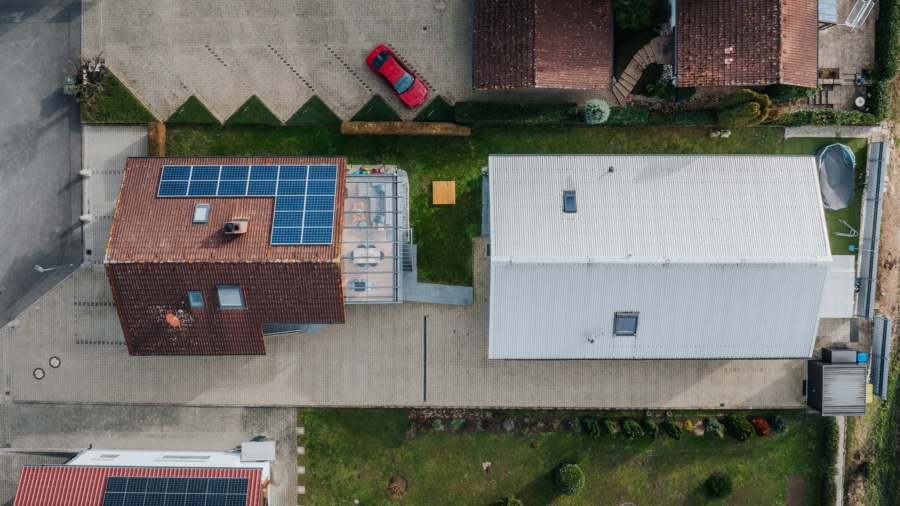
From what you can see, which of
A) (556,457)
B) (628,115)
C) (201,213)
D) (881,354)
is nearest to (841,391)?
(881,354)

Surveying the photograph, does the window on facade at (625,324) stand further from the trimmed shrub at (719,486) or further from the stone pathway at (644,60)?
the stone pathway at (644,60)

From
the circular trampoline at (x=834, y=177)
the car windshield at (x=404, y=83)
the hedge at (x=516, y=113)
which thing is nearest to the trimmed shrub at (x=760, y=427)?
the circular trampoline at (x=834, y=177)

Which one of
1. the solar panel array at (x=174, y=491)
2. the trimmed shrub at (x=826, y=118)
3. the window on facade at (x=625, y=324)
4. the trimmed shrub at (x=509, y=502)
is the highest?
the trimmed shrub at (x=826, y=118)

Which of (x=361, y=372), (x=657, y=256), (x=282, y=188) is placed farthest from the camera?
(x=361, y=372)

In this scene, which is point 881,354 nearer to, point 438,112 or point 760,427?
point 760,427

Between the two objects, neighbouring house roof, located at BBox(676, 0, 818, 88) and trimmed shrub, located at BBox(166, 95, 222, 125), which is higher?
neighbouring house roof, located at BBox(676, 0, 818, 88)

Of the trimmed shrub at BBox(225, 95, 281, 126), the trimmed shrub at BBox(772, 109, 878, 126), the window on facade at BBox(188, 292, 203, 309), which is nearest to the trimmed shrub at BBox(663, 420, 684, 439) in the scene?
the trimmed shrub at BBox(772, 109, 878, 126)

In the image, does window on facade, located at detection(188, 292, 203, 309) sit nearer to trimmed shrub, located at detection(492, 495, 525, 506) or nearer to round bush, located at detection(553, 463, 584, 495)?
trimmed shrub, located at detection(492, 495, 525, 506)
